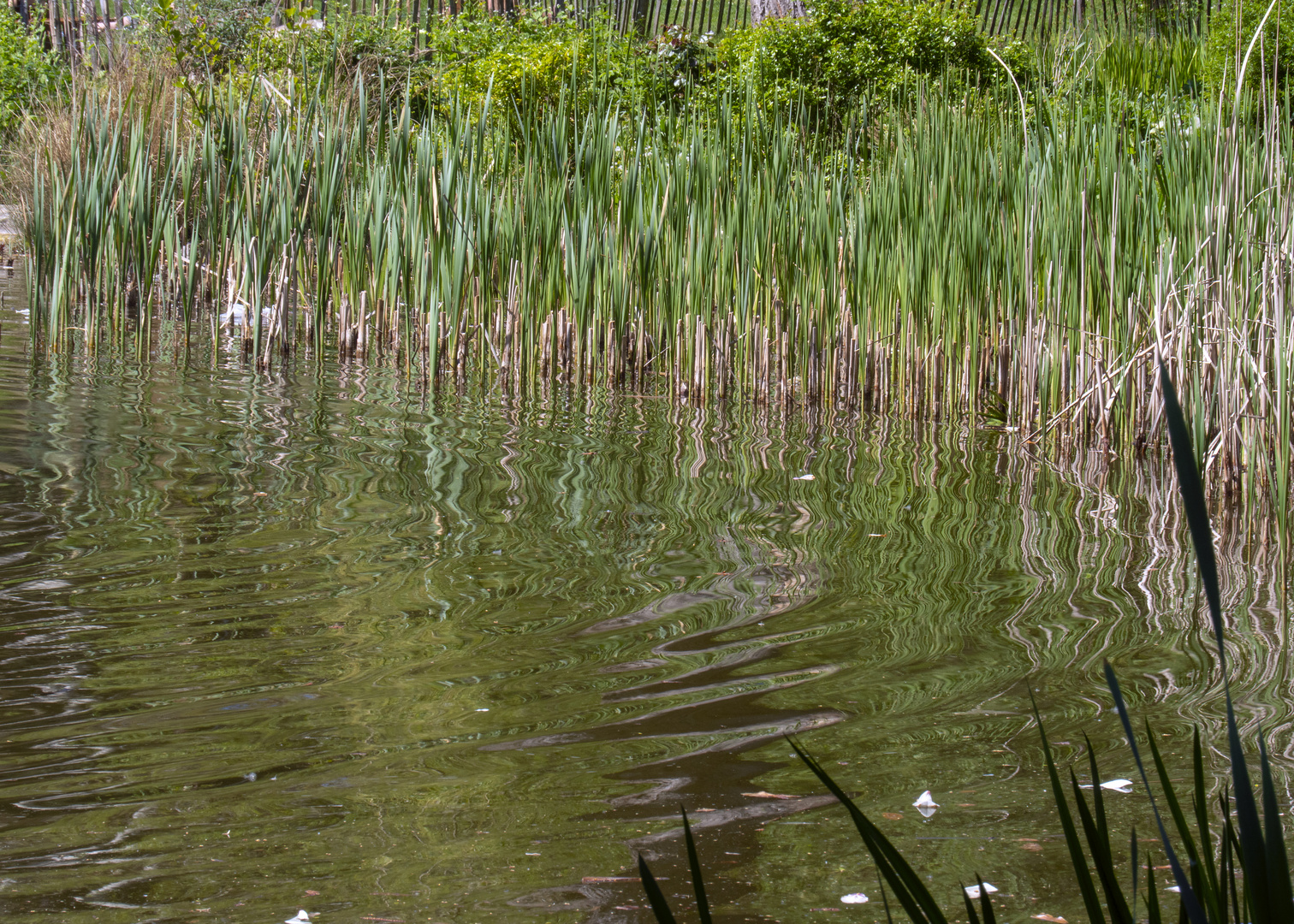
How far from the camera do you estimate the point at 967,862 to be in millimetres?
1335

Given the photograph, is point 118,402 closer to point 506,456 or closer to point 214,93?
point 506,456

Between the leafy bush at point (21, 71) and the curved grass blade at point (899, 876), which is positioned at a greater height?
the leafy bush at point (21, 71)

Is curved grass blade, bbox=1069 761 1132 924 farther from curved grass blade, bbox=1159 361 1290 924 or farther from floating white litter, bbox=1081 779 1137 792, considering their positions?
floating white litter, bbox=1081 779 1137 792

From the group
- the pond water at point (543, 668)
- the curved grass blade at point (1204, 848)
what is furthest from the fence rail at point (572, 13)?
the curved grass blade at point (1204, 848)

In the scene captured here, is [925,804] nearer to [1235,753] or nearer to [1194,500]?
[1235,753]

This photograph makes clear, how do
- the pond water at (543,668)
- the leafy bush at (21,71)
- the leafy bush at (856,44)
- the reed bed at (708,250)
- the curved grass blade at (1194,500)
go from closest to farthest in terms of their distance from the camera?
1. the curved grass blade at (1194,500)
2. the pond water at (543,668)
3. the reed bed at (708,250)
4. the leafy bush at (856,44)
5. the leafy bush at (21,71)

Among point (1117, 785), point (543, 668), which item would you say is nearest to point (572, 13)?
point (543, 668)

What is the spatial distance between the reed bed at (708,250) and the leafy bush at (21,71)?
7551 millimetres

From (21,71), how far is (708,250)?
10606mm

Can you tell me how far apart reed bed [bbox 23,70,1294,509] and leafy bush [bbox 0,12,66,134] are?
24.8ft

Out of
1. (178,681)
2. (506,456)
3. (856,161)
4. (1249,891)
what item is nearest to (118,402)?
(506,456)

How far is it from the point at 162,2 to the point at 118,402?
486 cm

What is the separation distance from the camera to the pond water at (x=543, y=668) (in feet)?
4.24

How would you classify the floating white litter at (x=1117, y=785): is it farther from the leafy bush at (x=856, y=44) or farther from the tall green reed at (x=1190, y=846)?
the leafy bush at (x=856, y=44)
